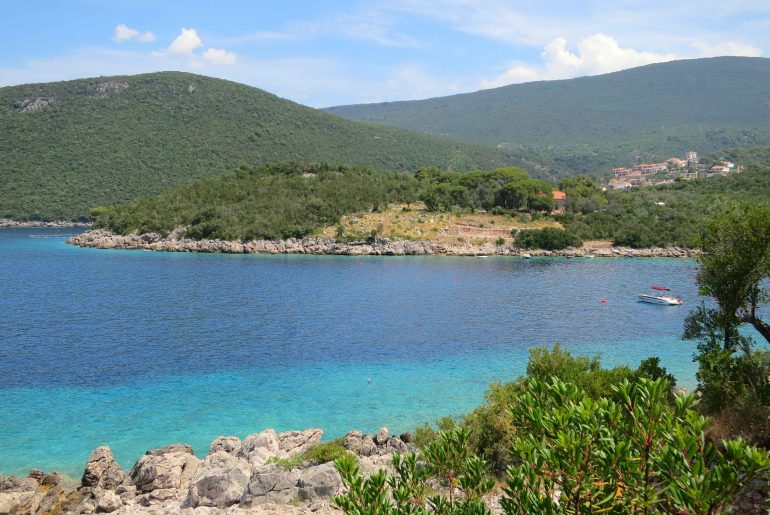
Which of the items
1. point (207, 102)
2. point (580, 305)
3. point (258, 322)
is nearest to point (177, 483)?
point (258, 322)

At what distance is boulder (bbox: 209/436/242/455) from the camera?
18125 mm

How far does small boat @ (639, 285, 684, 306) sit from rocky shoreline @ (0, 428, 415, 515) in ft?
111

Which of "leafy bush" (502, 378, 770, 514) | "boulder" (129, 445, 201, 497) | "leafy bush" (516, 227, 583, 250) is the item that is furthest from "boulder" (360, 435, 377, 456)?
"leafy bush" (516, 227, 583, 250)

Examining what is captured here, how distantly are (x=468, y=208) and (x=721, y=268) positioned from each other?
250 ft

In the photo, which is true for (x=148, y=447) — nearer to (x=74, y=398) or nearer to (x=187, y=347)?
(x=74, y=398)

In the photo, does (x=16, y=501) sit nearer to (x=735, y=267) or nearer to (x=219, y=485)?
(x=219, y=485)

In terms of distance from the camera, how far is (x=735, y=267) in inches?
606

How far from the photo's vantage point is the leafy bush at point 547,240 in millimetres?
77562

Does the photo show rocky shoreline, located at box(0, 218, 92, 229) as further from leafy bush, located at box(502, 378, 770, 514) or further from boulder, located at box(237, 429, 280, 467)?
leafy bush, located at box(502, 378, 770, 514)

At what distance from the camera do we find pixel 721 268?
1561cm

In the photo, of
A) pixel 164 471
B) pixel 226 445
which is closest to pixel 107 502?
pixel 164 471

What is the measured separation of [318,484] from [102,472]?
6.59m

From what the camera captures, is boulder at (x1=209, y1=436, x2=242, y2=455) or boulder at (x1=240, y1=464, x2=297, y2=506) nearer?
boulder at (x1=240, y1=464, x2=297, y2=506)

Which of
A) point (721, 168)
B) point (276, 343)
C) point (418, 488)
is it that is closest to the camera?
point (418, 488)
